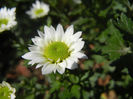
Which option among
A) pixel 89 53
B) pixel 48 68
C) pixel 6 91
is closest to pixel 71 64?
pixel 48 68

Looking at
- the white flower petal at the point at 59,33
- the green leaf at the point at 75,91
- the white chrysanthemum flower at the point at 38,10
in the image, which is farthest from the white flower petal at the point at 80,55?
the white chrysanthemum flower at the point at 38,10

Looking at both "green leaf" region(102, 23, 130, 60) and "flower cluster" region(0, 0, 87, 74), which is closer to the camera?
"flower cluster" region(0, 0, 87, 74)

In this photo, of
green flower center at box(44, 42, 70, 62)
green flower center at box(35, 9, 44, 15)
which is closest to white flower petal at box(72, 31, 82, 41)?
green flower center at box(44, 42, 70, 62)

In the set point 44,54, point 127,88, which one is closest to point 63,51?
point 44,54

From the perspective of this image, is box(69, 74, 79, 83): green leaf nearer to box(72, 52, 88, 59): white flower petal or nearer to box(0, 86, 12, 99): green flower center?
box(72, 52, 88, 59): white flower petal

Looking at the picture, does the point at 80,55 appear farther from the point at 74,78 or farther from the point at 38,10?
the point at 38,10

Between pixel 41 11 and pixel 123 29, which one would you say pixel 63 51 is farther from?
pixel 41 11
